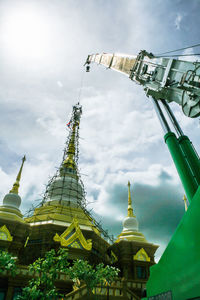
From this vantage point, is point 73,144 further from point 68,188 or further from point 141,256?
point 141,256

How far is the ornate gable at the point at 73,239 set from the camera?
2042 cm

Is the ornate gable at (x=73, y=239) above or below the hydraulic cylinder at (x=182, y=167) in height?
above

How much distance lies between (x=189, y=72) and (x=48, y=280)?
12386 mm

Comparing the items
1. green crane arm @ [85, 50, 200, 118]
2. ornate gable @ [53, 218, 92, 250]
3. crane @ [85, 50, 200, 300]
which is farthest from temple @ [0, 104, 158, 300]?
green crane arm @ [85, 50, 200, 118]

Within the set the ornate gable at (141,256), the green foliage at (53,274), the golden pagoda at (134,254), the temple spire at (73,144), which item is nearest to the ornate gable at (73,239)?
the golden pagoda at (134,254)

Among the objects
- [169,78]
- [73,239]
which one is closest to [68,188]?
[73,239]

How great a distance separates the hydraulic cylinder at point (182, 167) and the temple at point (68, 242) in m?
13.0

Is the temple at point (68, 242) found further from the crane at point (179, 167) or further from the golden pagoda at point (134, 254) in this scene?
the crane at point (179, 167)

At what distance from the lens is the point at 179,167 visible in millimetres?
5746

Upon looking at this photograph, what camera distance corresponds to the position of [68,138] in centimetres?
4341

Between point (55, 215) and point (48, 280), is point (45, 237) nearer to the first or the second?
point (55, 215)

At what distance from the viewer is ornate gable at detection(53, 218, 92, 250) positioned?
2042 cm

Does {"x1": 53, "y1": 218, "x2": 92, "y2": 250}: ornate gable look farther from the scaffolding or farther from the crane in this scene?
the crane

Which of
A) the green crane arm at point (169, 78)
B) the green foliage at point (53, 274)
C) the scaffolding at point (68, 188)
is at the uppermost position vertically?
the scaffolding at point (68, 188)
